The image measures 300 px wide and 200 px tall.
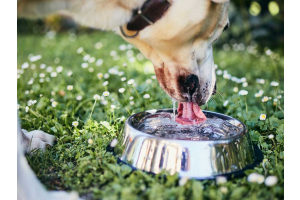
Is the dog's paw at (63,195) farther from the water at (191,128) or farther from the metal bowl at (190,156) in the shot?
the water at (191,128)

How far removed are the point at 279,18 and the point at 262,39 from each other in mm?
465

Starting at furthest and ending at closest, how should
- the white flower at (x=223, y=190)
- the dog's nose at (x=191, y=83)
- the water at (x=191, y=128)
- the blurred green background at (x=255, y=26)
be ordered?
the blurred green background at (x=255, y=26)
the water at (x=191, y=128)
the dog's nose at (x=191, y=83)
the white flower at (x=223, y=190)

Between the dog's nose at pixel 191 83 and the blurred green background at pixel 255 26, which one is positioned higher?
the dog's nose at pixel 191 83

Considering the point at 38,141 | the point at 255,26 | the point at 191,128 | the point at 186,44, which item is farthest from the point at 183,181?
the point at 255,26

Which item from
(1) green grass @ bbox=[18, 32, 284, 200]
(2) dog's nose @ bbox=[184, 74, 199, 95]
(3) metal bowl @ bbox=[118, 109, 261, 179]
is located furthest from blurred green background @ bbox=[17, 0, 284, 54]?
(3) metal bowl @ bbox=[118, 109, 261, 179]

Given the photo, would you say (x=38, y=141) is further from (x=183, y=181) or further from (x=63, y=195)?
(x=183, y=181)

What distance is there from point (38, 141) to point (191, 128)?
1011mm

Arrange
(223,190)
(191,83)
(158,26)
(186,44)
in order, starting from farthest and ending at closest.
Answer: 1. (191,83)
2. (186,44)
3. (158,26)
4. (223,190)

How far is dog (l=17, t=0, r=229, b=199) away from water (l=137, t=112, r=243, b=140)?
0.97ft

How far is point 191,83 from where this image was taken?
5.91ft

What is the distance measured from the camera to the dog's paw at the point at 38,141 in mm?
1930

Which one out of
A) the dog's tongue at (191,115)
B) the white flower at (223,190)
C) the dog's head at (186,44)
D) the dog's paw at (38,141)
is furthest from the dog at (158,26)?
the white flower at (223,190)

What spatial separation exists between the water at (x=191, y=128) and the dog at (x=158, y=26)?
30cm
